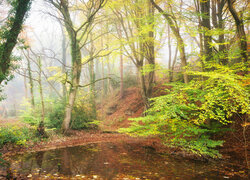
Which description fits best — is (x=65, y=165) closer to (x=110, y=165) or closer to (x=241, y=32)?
(x=110, y=165)

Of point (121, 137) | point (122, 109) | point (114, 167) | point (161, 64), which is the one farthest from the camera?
point (122, 109)

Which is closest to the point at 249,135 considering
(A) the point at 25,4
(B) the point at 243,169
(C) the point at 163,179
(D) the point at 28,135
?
(B) the point at 243,169

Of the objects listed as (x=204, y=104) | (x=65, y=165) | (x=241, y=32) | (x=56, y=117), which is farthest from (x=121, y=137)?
(x=241, y=32)

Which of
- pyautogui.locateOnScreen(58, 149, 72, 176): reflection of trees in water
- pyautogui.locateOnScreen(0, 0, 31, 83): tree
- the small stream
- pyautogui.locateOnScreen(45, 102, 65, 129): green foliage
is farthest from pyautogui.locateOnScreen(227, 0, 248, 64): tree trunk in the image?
pyautogui.locateOnScreen(45, 102, 65, 129): green foliage

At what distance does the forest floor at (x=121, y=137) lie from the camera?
6621 millimetres

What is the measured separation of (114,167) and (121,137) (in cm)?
559

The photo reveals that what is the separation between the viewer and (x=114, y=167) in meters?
5.38

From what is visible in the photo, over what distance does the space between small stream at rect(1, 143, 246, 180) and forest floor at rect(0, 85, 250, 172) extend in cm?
92

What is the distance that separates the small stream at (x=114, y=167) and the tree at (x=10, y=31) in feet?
13.7

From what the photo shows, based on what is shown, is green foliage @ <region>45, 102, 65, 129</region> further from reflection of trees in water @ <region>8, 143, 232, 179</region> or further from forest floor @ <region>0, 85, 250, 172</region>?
reflection of trees in water @ <region>8, 143, 232, 179</region>

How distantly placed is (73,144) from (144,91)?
5.90 metres

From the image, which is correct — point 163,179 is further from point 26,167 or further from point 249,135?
point 249,135

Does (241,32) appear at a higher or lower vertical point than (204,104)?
higher

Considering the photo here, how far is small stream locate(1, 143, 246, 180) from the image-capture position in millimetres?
4586
